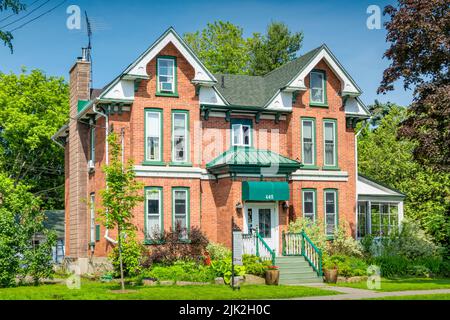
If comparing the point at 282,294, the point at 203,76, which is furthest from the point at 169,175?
the point at 282,294

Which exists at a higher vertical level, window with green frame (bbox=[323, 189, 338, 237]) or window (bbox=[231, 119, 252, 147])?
window (bbox=[231, 119, 252, 147])

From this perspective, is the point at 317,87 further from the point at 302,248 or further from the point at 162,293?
the point at 162,293

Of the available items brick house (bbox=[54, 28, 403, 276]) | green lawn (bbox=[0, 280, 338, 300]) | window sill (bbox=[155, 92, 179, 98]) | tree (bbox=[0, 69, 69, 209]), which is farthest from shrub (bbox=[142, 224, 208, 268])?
tree (bbox=[0, 69, 69, 209])

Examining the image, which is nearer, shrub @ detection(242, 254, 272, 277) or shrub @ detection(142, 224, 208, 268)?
shrub @ detection(242, 254, 272, 277)

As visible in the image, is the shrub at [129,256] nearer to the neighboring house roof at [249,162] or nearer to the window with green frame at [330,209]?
the neighboring house roof at [249,162]

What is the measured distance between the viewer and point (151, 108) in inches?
1153

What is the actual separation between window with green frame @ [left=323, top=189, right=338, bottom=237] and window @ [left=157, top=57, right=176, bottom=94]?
9055 millimetres

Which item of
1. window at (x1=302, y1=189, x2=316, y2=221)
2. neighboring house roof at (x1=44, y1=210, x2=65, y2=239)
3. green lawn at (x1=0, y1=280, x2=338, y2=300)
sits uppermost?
window at (x1=302, y1=189, x2=316, y2=221)

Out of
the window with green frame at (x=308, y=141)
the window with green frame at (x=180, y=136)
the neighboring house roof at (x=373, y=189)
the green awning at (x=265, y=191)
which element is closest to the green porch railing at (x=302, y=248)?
the green awning at (x=265, y=191)

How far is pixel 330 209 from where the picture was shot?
1267 inches

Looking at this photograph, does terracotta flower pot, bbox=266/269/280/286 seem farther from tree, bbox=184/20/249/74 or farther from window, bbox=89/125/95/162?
tree, bbox=184/20/249/74

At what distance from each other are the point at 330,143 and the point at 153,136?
9083 millimetres

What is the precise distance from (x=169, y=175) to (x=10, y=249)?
7.45m

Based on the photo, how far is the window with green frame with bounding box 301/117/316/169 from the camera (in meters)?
32.2
